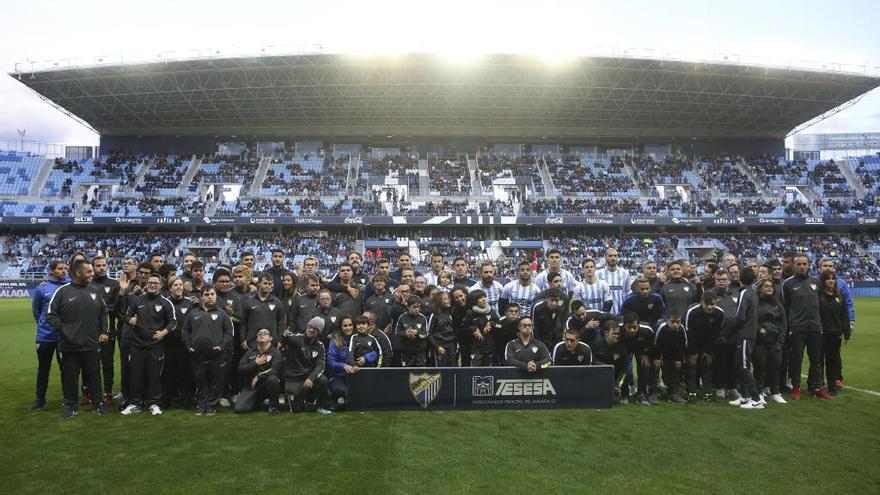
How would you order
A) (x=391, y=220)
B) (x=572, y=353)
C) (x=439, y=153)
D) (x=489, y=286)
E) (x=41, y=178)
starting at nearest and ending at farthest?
(x=572, y=353) → (x=489, y=286) → (x=391, y=220) → (x=41, y=178) → (x=439, y=153)

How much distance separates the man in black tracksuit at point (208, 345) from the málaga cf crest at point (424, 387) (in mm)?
2481

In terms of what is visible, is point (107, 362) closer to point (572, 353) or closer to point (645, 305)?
point (572, 353)

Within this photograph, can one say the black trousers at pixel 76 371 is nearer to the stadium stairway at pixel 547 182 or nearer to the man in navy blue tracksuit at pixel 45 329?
the man in navy blue tracksuit at pixel 45 329

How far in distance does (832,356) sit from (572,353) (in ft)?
13.7

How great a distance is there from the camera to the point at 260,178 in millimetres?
41719

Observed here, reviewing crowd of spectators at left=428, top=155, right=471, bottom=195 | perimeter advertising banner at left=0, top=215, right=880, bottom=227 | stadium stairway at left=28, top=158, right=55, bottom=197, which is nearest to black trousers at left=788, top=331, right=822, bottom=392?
perimeter advertising banner at left=0, top=215, right=880, bottom=227

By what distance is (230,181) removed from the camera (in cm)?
4088

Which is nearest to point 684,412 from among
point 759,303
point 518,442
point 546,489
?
point 759,303

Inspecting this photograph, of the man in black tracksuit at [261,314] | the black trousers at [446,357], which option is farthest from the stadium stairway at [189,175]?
the black trousers at [446,357]

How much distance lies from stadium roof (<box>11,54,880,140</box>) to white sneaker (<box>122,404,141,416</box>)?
A: 2864cm

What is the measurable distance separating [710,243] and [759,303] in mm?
35465

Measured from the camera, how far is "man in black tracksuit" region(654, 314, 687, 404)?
7457 millimetres

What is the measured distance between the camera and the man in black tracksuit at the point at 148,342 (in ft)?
22.6

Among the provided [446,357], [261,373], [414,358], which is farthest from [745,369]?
[261,373]
